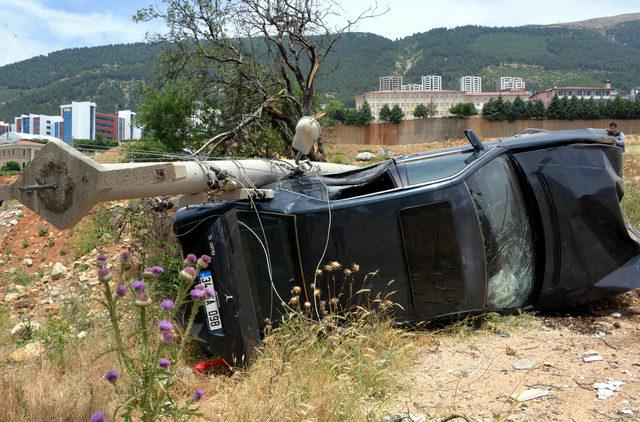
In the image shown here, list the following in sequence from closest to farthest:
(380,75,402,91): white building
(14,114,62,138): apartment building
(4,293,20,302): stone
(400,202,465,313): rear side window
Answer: (400,202,465,313): rear side window, (4,293,20,302): stone, (14,114,62,138): apartment building, (380,75,402,91): white building

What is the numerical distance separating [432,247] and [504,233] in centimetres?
80

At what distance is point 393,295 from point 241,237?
1.27m

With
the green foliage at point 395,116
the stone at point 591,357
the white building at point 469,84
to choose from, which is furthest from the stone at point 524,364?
the white building at point 469,84

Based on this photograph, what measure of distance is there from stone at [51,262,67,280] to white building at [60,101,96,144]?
121725mm

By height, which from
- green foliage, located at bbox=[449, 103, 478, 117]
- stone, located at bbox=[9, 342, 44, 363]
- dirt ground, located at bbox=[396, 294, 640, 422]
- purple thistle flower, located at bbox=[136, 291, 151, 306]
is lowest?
stone, located at bbox=[9, 342, 44, 363]

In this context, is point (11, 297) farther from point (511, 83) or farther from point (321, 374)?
point (511, 83)

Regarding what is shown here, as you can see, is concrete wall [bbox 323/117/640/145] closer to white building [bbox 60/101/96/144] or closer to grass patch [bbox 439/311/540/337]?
grass patch [bbox 439/311/540/337]

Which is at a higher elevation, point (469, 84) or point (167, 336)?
point (469, 84)

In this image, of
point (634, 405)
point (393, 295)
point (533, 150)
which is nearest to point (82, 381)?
point (393, 295)

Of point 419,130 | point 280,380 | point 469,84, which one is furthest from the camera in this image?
point 469,84

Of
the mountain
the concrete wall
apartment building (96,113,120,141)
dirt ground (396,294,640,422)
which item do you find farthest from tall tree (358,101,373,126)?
apartment building (96,113,120,141)

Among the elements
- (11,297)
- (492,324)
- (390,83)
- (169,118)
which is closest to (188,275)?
(492,324)

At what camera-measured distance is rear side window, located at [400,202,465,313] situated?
4.65 metres

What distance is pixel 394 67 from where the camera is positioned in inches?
6831
